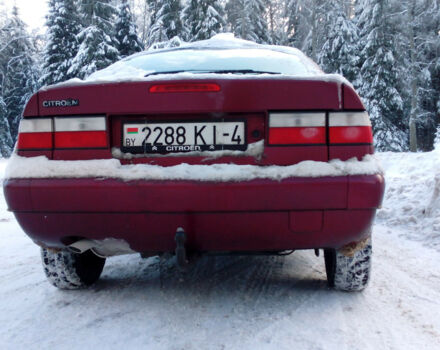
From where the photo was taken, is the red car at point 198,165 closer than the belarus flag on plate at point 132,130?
Yes

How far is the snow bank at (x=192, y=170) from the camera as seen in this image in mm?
1967

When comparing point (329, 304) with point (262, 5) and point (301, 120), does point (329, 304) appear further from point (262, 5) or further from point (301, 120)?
point (262, 5)

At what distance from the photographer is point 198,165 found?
202 cm

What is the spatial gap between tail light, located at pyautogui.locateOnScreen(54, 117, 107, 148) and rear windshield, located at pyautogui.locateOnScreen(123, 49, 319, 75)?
752 mm

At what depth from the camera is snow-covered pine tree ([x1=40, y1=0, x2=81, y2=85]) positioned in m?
28.6

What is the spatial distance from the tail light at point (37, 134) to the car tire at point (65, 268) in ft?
2.27

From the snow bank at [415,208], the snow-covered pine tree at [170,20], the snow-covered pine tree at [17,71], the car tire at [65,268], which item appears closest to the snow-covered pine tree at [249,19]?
the snow-covered pine tree at [170,20]

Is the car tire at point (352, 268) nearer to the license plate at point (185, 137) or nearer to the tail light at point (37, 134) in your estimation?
the license plate at point (185, 137)

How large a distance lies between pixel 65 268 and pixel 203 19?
23927mm

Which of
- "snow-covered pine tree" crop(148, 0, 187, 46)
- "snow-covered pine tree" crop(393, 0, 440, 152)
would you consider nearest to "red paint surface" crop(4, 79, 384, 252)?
"snow-covered pine tree" crop(393, 0, 440, 152)

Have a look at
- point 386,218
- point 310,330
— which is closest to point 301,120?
point 310,330

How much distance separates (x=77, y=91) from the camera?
2.11 m

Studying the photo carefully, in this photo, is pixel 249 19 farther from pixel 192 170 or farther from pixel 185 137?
pixel 192 170

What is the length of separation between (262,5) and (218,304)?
30248 millimetres
